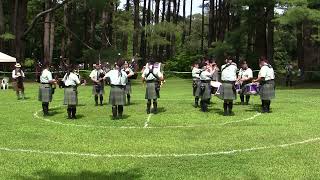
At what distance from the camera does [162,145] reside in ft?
35.9

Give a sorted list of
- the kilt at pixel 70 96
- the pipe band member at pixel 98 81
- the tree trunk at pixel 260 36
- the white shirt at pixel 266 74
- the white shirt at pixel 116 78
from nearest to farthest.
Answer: the white shirt at pixel 116 78 < the kilt at pixel 70 96 < the white shirt at pixel 266 74 < the pipe band member at pixel 98 81 < the tree trunk at pixel 260 36

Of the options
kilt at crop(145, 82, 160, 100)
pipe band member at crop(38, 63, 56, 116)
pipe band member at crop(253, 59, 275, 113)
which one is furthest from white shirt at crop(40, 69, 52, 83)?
pipe band member at crop(253, 59, 275, 113)

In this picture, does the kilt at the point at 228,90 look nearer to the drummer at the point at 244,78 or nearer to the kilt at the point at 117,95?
the drummer at the point at 244,78

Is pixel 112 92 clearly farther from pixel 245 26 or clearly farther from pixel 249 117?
pixel 245 26

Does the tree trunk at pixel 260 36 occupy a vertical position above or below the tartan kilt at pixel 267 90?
above

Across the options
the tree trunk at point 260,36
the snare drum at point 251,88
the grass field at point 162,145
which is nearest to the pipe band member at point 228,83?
the grass field at point 162,145

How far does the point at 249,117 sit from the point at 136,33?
31.5 meters

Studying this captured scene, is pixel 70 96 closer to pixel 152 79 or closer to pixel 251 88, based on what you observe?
pixel 152 79

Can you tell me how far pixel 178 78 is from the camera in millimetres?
42906

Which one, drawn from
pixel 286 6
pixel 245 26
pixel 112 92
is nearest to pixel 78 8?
pixel 245 26

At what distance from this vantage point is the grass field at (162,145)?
8602 mm

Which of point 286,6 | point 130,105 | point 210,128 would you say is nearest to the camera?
point 210,128

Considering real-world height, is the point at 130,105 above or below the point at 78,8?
below

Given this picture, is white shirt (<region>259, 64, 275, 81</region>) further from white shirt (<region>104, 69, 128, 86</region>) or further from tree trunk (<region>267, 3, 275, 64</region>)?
tree trunk (<region>267, 3, 275, 64</region>)
